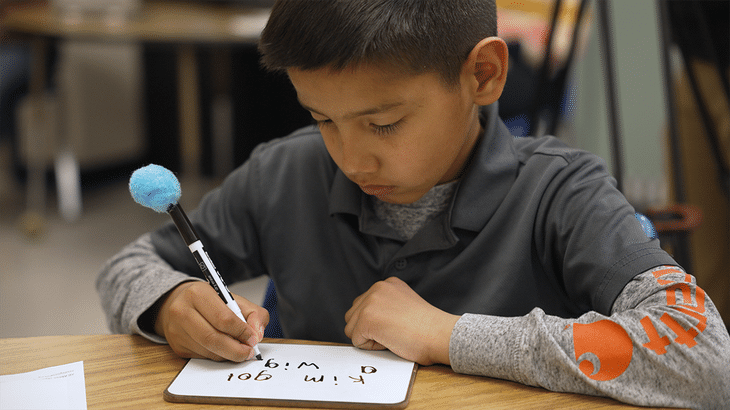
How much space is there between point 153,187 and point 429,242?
0.36 m

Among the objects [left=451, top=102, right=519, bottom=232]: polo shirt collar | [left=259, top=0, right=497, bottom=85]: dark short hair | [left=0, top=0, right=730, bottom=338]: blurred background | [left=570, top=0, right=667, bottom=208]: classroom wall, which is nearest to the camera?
[left=259, top=0, right=497, bottom=85]: dark short hair

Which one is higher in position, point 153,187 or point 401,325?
point 153,187

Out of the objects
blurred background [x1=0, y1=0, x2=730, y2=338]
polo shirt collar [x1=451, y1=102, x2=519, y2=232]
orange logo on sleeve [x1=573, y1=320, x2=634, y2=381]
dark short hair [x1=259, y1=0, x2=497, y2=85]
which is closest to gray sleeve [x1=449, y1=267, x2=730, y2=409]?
orange logo on sleeve [x1=573, y1=320, x2=634, y2=381]

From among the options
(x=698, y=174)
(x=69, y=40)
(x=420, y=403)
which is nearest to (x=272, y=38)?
(x=420, y=403)

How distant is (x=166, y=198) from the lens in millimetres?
626

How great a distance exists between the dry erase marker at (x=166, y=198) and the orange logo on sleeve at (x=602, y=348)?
31 centimetres

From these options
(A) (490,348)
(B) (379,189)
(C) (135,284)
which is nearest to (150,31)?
(C) (135,284)

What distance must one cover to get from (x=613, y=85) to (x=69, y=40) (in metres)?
2.35

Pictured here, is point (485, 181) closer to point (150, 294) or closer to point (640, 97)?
point (150, 294)

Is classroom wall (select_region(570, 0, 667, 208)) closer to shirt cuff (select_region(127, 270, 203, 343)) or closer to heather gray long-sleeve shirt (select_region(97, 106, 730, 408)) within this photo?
heather gray long-sleeve shirt (select_region(97, 106, 730, 408))

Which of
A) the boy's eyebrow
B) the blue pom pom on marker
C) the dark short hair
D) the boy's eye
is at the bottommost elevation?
the blue pom pom on marker

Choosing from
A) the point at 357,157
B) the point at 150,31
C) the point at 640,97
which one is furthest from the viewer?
the point at 150,31

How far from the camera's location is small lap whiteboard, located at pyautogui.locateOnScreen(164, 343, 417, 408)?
581 mm

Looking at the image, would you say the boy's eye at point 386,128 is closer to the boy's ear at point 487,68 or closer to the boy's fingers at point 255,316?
the boy's ear at point 487,68
